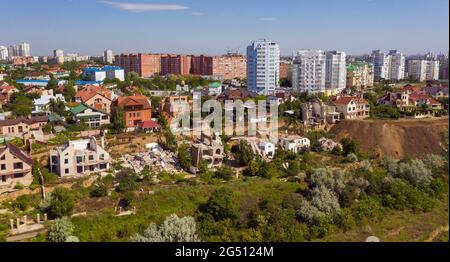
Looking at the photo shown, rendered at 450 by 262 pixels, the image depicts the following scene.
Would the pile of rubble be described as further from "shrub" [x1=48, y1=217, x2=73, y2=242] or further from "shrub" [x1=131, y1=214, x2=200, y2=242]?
"shrub" [x1=131, y1=214, x2=200, y2=242]

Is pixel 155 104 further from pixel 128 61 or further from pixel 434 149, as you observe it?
pixel 128 61

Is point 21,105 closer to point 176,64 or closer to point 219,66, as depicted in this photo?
point 219,66

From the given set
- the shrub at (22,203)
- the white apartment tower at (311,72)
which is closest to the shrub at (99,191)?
the shrub at (22,203)

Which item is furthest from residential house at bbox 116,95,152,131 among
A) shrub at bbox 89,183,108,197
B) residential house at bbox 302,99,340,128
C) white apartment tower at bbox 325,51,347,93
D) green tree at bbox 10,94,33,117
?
white apartment tower at bbox 325,51,347,93

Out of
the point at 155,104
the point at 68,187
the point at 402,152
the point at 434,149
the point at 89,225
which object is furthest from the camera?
the point at 155,104

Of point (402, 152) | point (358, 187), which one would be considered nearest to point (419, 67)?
point (402, 152)

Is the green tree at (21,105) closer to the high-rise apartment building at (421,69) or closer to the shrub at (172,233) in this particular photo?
the shrub at (172,233)

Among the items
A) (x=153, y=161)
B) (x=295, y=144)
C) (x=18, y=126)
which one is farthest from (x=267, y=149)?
(x=18, y=126)
